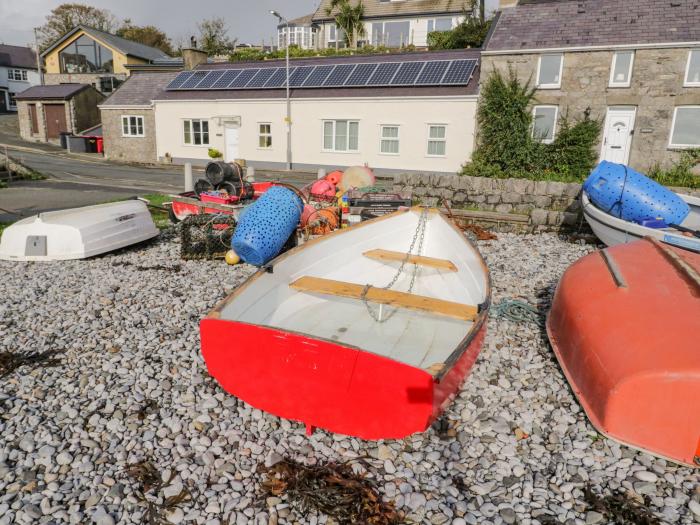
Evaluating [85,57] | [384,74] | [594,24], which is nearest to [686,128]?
[594,24]

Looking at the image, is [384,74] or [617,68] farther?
[384,74]

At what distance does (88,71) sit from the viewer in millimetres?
44281

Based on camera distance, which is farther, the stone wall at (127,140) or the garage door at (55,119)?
the garage door at (55,119)

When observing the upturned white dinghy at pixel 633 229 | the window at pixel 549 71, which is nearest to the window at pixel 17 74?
the window at pixel 549 71

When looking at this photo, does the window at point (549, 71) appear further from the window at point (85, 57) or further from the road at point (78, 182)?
the window at point (85, 57)

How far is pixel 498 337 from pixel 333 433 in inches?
107

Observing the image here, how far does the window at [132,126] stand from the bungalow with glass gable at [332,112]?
0.42 meters

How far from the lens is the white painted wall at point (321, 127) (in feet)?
71.2

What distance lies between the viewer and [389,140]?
2322 centimetres

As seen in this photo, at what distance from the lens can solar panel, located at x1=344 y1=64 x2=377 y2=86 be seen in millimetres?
23656

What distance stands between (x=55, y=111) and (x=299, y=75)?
882 inches

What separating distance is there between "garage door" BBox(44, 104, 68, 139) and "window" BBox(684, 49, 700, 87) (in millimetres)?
38787

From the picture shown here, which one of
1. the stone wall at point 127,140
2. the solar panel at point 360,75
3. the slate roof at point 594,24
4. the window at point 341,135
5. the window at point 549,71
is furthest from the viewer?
the stone wall at point 127,140

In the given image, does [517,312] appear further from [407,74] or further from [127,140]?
[127,140]
